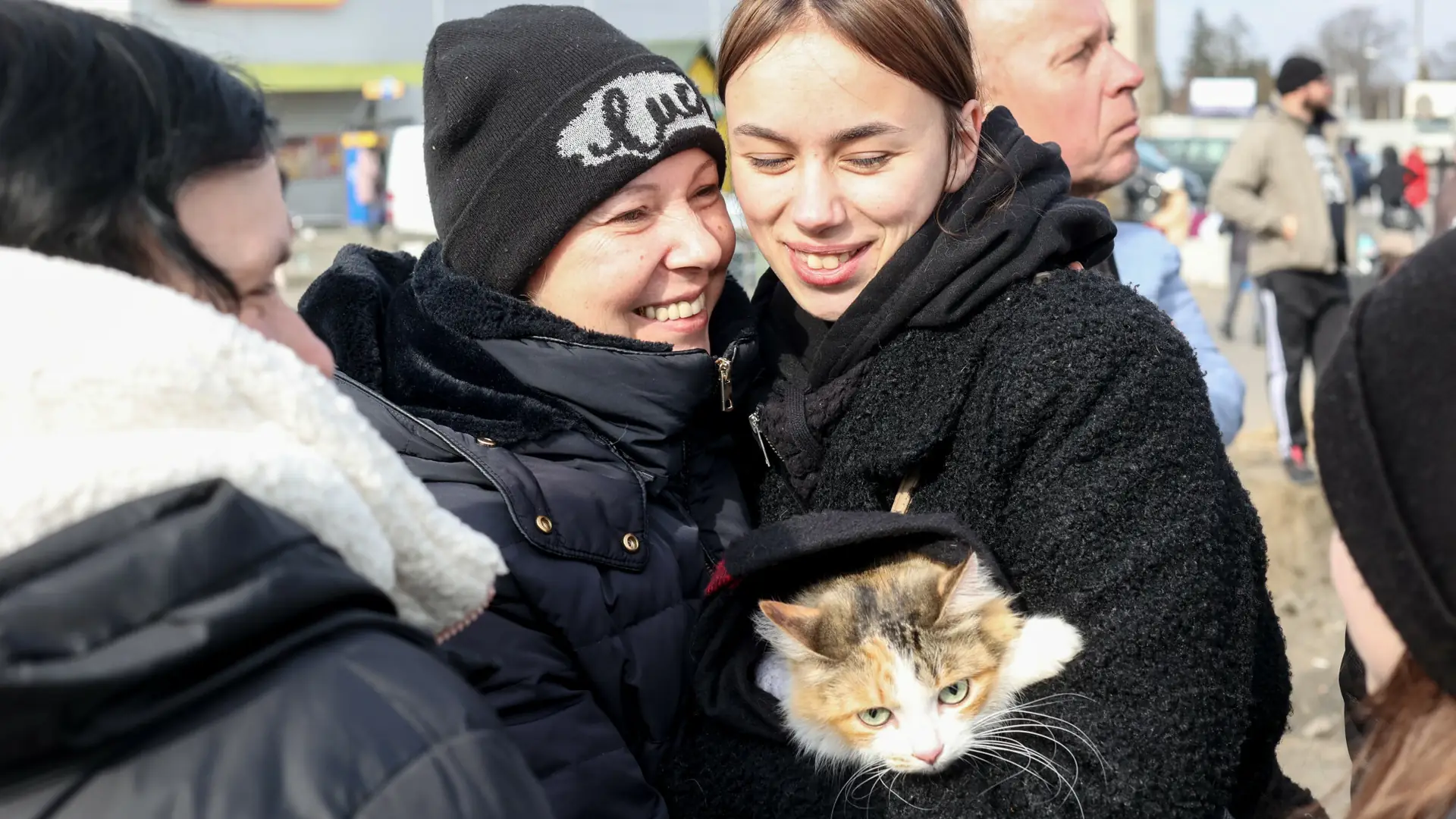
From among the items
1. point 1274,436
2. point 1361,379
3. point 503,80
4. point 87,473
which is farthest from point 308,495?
point 1274,436

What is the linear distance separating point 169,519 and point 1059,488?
1.33 metres

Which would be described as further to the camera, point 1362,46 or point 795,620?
point 1362,46

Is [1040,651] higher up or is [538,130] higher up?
[538,130]

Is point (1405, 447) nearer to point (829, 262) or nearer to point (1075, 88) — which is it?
point (829, 262)

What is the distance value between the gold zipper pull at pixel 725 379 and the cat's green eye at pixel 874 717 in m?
0.63

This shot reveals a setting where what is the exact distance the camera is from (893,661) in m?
2.20

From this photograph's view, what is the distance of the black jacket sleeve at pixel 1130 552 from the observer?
1812mm

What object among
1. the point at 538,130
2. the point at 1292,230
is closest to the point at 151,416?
the point at 538,130

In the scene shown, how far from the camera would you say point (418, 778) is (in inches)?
38.7

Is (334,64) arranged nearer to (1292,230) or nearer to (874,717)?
(1292,230)

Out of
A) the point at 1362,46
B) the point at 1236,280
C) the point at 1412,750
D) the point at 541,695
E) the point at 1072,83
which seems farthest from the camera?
the point at 1362,46

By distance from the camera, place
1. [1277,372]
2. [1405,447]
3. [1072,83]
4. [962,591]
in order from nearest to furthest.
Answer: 1. [1405,447]
2. [962,591]
3. [1072,83]
4. [1277,372]

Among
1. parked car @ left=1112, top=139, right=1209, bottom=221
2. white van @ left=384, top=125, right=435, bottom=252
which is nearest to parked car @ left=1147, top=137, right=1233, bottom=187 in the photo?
parked car @ left=1112, top=139, right=1209, bottom=221

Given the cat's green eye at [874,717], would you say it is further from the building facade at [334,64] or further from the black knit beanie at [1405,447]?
the building facade at [334,64]
